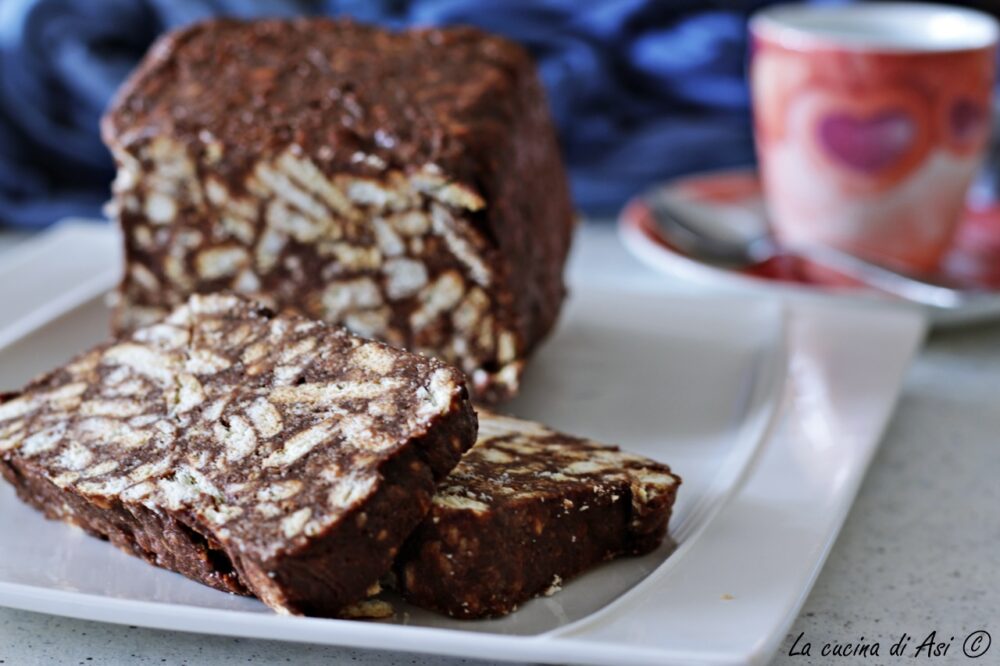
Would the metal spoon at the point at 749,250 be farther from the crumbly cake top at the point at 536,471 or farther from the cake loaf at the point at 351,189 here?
the crumbly cake top at the point at 536,471

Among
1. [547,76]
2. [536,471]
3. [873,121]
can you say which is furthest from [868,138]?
[536,471]

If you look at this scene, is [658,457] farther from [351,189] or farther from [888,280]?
[888,280]

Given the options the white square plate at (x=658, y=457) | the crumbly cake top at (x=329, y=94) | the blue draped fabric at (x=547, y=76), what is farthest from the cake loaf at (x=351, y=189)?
the blue draped fabric at (x=547, y=76)

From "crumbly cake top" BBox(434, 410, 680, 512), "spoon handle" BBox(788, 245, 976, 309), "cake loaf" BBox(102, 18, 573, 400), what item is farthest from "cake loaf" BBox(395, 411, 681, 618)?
"spoon handle" BBox(788, 245, 976, 309)

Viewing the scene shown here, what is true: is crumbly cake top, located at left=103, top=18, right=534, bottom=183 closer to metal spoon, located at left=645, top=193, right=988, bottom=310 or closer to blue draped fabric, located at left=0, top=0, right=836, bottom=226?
metal spoon, located at left=645, top=193, right=988, bottom=310

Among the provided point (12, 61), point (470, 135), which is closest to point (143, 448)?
point (470, 135)

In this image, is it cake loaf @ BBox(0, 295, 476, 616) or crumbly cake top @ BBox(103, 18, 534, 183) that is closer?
cake loaf @ BBox(0, 295, 476, 616)
